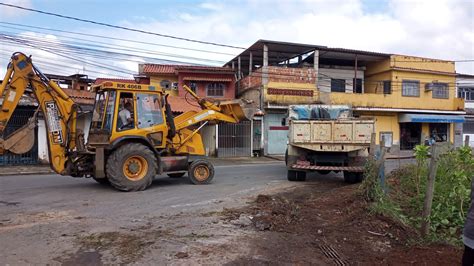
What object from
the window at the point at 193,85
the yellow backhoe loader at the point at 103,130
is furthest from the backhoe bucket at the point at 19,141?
the window at the point at 193,85

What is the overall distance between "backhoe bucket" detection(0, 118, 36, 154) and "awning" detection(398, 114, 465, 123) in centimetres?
2758

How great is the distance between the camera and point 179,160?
39.1 ft

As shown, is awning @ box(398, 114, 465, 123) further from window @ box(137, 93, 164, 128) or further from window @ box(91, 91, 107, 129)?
window @ box(91, 91, 107, 129)

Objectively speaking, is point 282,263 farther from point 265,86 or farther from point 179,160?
point 265,86

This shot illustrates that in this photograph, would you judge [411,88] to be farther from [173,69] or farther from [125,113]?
[125,113]

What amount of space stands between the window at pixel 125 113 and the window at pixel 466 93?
3542 cm

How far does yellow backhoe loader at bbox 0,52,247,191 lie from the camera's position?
10047 mm

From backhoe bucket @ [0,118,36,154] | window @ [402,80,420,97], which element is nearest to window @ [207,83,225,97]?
window @ [402,80,420,97]

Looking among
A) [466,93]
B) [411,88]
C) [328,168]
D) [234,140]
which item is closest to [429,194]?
[328,168]

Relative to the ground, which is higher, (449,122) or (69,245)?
(449,122)

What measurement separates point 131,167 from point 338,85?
23.9m

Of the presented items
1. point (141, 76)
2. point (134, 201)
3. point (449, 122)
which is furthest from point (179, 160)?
point (449, 122)

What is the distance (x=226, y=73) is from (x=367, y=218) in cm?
2252

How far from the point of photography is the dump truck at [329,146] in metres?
12.0
